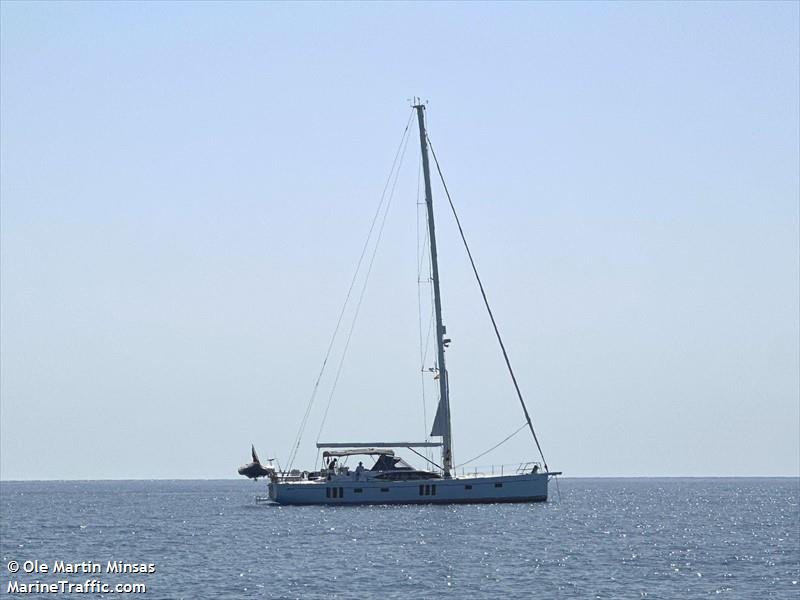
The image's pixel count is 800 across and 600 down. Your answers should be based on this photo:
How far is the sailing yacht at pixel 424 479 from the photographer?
3366 inches

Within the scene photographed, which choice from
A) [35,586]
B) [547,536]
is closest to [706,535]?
[547,536]

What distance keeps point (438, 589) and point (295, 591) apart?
5.22 meters

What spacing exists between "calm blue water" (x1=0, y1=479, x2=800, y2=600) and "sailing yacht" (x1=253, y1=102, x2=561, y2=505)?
1134 mm

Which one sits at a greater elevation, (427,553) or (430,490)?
(430,490)

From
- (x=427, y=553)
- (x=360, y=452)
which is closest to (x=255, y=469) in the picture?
(x=360, y=452)

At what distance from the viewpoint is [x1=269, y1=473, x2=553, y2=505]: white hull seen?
3354 inches

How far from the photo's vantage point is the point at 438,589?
49.0 metres

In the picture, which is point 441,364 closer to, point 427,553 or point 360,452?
point 360,452

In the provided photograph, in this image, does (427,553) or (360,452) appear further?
(360,452)

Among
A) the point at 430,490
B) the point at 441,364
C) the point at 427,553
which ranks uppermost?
the point at 441,364

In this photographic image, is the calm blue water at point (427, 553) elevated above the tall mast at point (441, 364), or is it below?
below

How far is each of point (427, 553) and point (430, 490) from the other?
994 inches

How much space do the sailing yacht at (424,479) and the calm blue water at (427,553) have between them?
1.13 m

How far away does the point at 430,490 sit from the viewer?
8594cm
